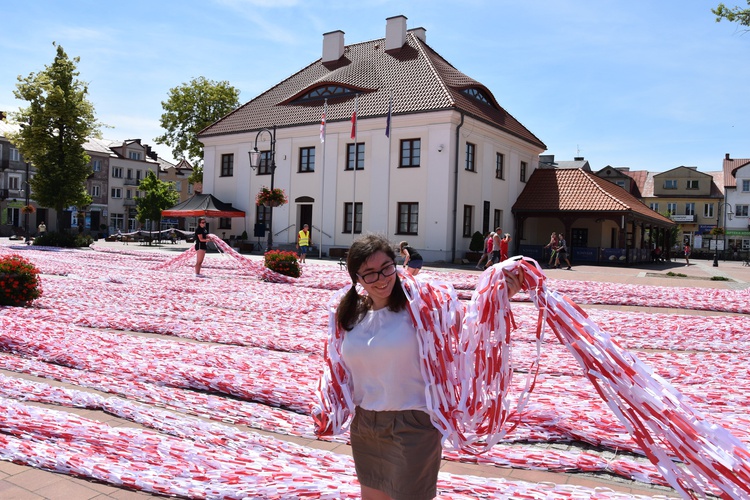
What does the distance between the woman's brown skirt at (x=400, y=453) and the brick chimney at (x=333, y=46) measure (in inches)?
1616

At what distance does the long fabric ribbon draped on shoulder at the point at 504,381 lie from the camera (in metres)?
2.17

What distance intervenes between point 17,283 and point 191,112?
41809mm

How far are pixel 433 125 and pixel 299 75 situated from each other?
15053 millimetres

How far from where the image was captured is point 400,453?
2.58m

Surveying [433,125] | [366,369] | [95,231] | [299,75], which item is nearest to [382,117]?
[433,125]

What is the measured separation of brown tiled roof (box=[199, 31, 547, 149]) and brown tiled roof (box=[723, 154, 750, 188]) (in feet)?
136

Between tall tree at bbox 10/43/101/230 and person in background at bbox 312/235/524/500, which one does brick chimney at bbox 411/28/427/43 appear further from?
person in background at bbox 312/235/524/500

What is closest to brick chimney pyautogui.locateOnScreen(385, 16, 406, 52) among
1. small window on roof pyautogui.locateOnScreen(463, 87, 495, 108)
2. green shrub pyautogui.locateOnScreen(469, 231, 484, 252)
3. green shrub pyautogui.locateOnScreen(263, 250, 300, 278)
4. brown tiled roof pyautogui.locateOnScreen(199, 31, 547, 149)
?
brown tiled roof pyautogui.locateOnScreen(199, 31, 547, 149)

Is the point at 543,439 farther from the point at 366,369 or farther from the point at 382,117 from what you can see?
the point at 382,117

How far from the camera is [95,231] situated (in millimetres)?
71312

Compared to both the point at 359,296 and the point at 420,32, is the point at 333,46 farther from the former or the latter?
the point at 359,296

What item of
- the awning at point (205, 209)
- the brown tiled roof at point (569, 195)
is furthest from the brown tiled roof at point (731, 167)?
the awning at point (205, 209)

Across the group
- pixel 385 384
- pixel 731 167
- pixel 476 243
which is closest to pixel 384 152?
pixel 476 243

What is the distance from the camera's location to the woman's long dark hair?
2.80m
